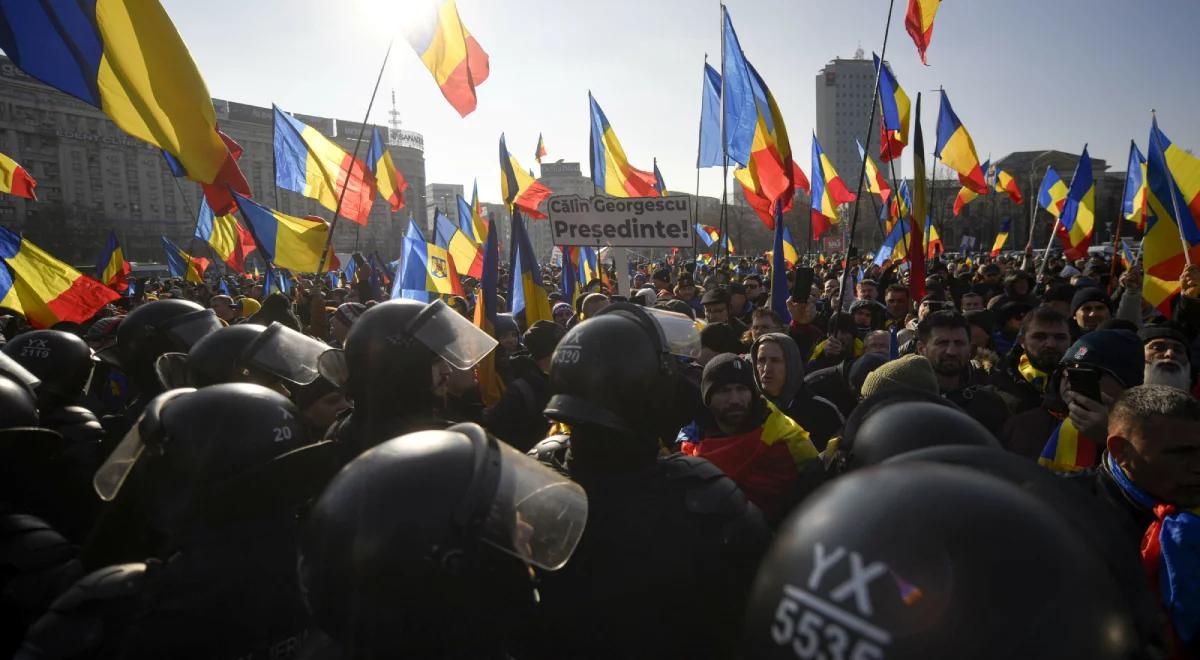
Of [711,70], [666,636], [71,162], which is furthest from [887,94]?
[71,162]

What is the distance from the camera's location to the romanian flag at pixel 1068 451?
298 cm

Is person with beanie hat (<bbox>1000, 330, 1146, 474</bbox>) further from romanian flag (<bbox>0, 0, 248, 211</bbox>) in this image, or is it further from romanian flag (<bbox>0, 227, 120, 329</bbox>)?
romanian flag (<bbox>0, 227, 120, 329</bbox>)

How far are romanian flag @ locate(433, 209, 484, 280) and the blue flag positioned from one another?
397cm

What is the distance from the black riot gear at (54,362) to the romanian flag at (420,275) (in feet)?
18.2

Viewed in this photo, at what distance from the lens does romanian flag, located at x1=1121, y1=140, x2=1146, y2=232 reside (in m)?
9.91

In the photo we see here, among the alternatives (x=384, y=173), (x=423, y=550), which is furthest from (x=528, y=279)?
(x=384, y=173)

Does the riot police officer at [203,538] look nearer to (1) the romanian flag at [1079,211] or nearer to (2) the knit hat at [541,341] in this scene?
(2) the knit hat at [541,341]

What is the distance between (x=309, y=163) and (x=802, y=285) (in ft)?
24.1

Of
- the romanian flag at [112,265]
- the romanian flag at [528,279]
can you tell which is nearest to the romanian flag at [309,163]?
the romanian flag at [528,279]

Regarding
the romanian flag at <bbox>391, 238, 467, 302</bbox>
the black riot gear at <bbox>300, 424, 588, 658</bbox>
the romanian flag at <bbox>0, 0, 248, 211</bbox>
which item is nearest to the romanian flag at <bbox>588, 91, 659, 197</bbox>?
the romanian flag at <bbox>391, 238, 467, 302</bbox>

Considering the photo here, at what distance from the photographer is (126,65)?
13.2 feet

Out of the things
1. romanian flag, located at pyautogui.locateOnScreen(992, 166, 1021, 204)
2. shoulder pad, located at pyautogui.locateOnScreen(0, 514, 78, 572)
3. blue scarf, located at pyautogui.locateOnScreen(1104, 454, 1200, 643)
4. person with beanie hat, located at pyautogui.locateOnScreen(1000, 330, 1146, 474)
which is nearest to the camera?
blue scarf, located at pyautogui.locateOnScreen(1104, 454, 1200, 643)

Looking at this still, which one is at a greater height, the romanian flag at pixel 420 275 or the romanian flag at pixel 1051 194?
the romanian flag at pixel 1051 194

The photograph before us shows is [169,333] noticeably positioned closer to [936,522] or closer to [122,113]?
[122,113]
